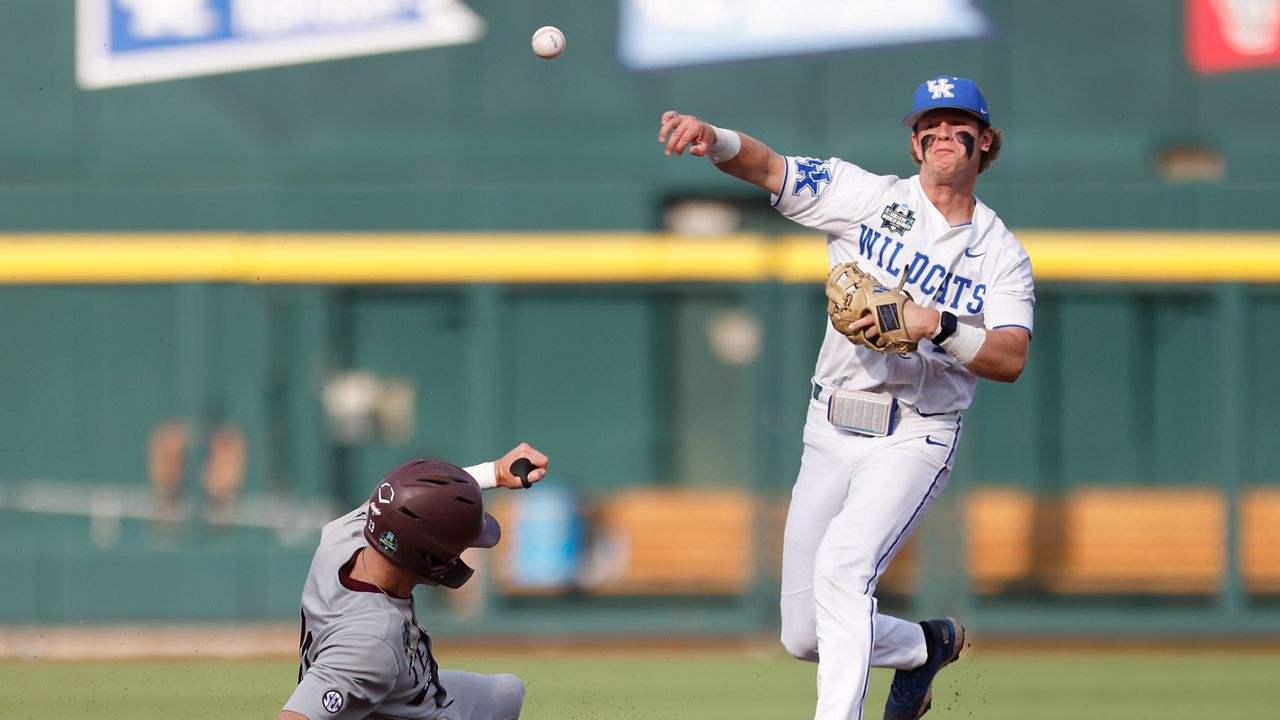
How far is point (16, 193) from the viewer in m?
12.5

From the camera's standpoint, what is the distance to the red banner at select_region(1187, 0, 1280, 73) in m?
12.9

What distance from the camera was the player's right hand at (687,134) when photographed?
5.04 m

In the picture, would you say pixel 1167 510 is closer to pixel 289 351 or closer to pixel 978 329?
pixel 289 351

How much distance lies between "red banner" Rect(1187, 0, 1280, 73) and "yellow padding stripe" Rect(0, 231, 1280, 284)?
142 centimetres

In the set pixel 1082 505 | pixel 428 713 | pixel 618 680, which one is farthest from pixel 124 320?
pixel 428 713

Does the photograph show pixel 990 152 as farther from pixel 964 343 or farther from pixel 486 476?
pixel 486 476

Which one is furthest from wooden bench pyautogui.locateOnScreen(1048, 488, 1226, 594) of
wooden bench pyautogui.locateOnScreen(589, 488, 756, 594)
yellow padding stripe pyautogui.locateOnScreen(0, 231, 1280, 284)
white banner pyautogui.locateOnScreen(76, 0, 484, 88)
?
white banner pyautogui.locateOnScreen(76, 0, 484, 88)

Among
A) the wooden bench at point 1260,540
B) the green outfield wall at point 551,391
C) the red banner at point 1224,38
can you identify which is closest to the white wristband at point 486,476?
the green outfield wall at point 551,391

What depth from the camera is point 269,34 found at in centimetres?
1296

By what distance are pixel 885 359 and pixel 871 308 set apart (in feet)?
1.44

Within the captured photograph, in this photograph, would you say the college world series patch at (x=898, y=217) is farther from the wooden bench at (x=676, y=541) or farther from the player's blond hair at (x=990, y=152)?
the wooden bench at (x=676, y=541)

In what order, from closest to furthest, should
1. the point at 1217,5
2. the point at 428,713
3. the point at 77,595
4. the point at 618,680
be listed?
the point at 428,713, the point at 618,680, the point at 77,595, the point at 1217,5

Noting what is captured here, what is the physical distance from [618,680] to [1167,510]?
481 cm

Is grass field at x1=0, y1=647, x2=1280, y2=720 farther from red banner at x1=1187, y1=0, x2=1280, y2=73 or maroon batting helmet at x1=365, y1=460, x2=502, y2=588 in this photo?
red banner at x1=1187, y1=0, x2=1280, y2=73
